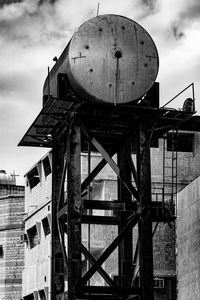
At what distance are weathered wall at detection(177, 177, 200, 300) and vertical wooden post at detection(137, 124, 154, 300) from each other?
703 cm

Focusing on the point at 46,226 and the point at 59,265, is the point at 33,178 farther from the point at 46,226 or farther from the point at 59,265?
the point at 59,265

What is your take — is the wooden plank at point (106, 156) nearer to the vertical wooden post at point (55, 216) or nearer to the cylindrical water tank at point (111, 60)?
the cylindrical water tank at point (111, 60)

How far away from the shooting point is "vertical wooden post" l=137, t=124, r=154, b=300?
19.0 meters

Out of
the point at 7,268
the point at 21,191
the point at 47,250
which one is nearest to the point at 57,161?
the point at 47,250

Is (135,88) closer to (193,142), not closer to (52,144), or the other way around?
(52,144)

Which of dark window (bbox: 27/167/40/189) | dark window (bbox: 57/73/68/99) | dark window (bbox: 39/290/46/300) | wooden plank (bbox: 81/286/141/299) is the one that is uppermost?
dark window (bbox: 27/167/40/189)

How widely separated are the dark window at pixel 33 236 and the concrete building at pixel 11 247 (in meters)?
6.50

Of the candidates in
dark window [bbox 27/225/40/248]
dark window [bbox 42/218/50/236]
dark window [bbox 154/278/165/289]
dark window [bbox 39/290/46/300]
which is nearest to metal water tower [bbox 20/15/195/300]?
dark window [bbox 154/278/165/289]

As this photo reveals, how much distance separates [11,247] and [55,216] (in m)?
28.0

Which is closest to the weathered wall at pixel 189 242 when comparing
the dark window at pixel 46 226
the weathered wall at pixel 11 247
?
the dark window at pixel 46 226

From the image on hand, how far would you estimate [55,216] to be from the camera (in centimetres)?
2100

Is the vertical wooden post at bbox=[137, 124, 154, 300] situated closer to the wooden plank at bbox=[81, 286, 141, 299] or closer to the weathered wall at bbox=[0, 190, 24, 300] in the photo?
the wooden plank at bbox=[81, 286, 141, 299]

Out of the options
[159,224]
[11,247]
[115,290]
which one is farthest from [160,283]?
[11,247]

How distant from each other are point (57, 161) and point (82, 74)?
327 cm
